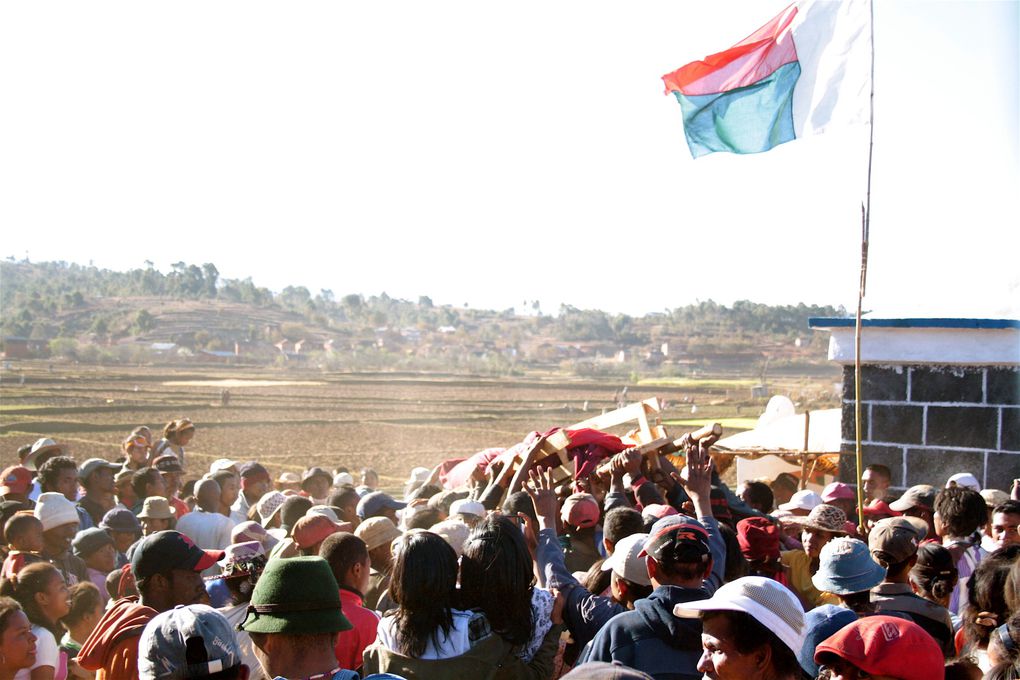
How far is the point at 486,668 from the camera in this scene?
11.6 ft

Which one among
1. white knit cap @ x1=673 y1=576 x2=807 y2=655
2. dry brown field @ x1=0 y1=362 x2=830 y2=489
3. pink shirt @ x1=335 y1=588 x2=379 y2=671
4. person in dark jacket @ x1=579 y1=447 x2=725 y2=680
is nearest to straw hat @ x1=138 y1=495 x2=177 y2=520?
pink shirt @ x1=335 y1=588 x2=379 y2=671

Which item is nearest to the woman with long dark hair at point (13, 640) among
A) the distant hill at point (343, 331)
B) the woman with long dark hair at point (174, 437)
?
the woman with long dark hair at point (174, 437)

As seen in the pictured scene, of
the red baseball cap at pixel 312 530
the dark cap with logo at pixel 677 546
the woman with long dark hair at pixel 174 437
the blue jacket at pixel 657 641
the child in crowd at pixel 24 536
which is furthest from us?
the woman with long dark hair at pixel 174 437

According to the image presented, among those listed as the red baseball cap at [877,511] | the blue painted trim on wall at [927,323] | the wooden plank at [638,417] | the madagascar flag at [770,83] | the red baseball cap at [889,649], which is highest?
the madagascar flag at [770,83]

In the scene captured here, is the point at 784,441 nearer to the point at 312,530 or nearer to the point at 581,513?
the point at 581,513

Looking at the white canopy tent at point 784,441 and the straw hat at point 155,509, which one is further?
the white canopy tent at point 784,441

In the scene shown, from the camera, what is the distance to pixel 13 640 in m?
4.36

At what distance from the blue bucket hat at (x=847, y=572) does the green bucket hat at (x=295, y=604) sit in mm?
1902

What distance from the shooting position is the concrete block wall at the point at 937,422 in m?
8.55

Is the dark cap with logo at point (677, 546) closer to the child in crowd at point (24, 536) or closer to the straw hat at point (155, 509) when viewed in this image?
the child in crowd at point (24, 536)

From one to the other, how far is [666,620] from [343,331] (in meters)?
89.7

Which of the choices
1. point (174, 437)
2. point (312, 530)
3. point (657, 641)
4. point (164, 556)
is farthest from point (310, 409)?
point (657, 641)

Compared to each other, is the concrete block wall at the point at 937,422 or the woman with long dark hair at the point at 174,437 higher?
the concrete block wall at the point at 937,422

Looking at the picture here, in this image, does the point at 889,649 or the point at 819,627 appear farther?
the point at 819,627
